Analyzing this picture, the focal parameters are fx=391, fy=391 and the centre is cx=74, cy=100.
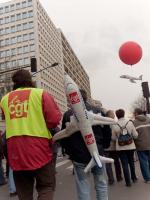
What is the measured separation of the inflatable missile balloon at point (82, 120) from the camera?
4.21m

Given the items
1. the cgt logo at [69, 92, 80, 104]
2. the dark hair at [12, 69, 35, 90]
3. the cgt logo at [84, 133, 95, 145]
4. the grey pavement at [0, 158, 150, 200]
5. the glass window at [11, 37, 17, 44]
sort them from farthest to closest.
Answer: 1. the glass window at [11, 37, 17, 44]
2. the grey pavement at [0, 158, 150, 200]
3. the cgt logo at [84, 133, 95, 145]
4. the cgt logo at [69, 92, 80, 104]
5. the dark hair at [12, 69, 35, 90]

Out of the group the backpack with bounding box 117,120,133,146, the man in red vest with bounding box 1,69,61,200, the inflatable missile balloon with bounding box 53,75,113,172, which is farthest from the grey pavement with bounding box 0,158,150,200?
the man in red vest with bounding box 1,69,61,200

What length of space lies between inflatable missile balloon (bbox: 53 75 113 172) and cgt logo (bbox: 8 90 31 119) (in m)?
0.56

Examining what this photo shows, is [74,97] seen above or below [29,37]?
below

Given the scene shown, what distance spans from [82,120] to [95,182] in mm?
928

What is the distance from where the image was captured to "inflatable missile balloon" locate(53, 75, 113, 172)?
13.8ft

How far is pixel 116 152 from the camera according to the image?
30.8ft

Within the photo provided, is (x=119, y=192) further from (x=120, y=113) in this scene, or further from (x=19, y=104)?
(x=19, y=104)

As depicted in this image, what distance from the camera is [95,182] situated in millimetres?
4781

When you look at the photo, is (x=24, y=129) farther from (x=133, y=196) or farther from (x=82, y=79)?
(x=82, y=79)

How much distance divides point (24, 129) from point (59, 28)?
12901 centimetres

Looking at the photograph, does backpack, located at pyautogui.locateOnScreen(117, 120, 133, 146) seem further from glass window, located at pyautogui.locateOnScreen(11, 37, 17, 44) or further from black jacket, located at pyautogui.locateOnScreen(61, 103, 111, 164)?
glass window, located at pyautogui.locateOnScreen(11, 37, 17, 44)

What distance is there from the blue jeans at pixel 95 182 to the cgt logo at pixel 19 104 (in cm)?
128

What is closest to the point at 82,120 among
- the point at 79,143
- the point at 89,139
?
the point at 89,139
